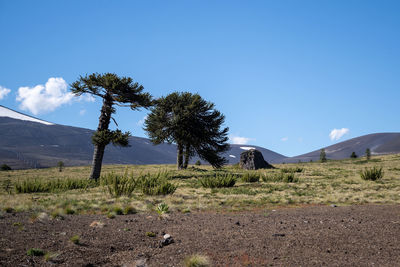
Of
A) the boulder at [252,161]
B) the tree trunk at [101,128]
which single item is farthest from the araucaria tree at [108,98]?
the boulder at [252,161]

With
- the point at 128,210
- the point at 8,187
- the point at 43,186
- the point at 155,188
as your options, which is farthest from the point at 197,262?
the point at 8,187

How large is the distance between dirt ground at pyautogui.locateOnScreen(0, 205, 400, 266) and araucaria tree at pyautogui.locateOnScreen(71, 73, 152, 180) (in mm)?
13416

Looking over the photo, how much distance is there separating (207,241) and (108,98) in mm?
18378

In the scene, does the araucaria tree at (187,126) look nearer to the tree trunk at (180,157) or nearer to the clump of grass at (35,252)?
the tree trunk at (180,157)

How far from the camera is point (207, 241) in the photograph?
217 inches

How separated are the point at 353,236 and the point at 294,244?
150 cm

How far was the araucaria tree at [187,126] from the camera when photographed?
3039 centimetres

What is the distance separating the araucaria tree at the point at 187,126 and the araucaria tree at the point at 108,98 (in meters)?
7.82

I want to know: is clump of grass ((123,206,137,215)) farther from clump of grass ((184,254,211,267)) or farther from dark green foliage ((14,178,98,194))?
dark green foliage ((14,178,98,194))

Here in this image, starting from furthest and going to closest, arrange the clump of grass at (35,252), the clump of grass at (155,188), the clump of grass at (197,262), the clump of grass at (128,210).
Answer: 1. the clump of grass at (155,188)
2. the clump of grass at (128,210)
3. the clump of grass at (35,252)
4. the clump of grass at (197,262)

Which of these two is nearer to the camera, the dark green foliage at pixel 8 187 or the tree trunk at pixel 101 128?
the dark green foliage at pixel 8 187

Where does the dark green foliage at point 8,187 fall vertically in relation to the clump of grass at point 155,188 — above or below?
below

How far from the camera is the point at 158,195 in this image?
12758mm

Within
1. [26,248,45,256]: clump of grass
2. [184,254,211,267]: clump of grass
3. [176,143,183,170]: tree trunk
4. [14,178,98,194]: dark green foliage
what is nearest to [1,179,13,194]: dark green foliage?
[14,178,98,194]: dark green foliage
